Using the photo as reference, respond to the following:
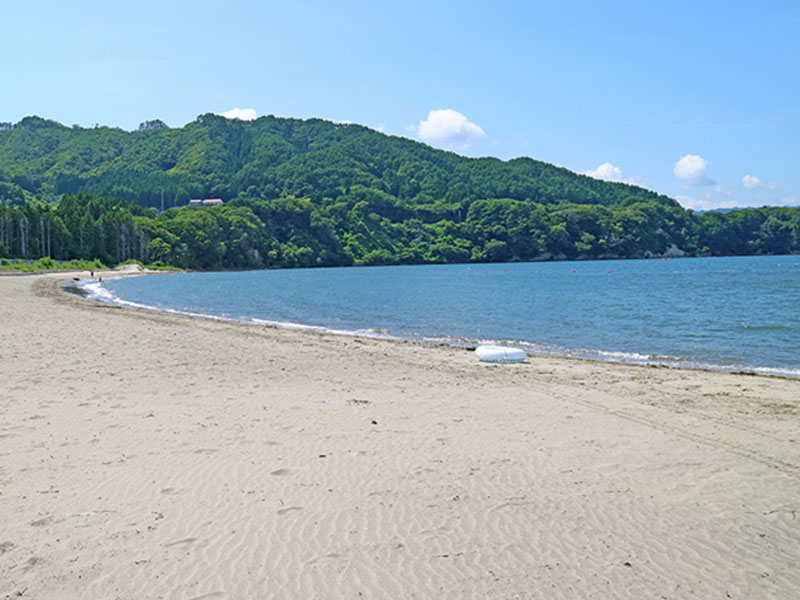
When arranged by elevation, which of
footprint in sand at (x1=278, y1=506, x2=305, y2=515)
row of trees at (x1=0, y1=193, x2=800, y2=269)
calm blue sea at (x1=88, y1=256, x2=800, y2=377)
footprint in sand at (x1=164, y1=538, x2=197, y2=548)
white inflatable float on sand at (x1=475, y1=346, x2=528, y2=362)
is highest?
row of trees at (x1=0, y1=193, x2=800, y2=269)

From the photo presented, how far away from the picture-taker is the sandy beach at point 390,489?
192 inches

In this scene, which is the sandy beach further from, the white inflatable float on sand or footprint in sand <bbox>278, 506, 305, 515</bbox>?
the white inflatable float on sand

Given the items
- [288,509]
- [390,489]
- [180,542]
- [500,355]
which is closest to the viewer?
[180,542]

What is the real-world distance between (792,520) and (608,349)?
15.9 metres

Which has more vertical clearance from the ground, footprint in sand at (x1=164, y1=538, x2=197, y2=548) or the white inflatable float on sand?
footprint in sand at (x1=164, y1=538, x2=197, y2=548)

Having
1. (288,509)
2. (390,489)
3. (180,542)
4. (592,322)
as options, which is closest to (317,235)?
(592,322)

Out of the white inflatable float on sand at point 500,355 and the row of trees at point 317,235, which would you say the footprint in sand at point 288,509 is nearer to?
the white inflatable float on sand at point 500,355

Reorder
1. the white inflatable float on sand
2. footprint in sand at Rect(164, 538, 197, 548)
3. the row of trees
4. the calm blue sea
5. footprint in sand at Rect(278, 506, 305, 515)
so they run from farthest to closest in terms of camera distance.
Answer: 1. the row of trees
2. the calm blue sea
3. the white inflatable float on sand
4. footprint in sand at Rect(278, 506, 305, 515)
5. footprint in sand at Rect(164, 538, 197, 548)

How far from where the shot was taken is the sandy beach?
4871 mm

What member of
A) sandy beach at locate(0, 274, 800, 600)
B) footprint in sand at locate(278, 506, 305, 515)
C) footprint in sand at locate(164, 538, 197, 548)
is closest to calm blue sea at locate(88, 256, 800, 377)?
sandy beach at locate(0, 274, 800, 600)

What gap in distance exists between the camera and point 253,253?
160250 mm

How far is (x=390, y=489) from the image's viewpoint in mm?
6715

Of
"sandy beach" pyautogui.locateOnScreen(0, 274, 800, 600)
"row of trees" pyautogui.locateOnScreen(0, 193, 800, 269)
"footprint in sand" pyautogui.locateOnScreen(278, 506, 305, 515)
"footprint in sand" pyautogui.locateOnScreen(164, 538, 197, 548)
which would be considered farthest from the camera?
"row of trees" pyautogui.locateOnScreen(0, 193, 800, 269)

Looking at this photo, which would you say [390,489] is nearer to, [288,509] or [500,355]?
[288,509]
